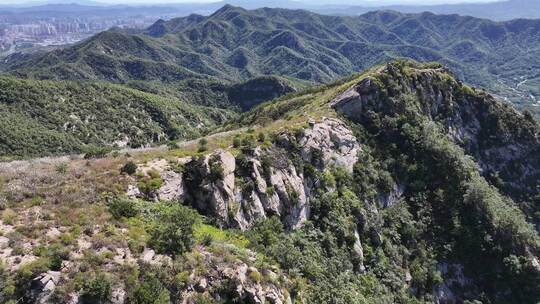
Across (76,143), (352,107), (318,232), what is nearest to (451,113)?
(352,107)

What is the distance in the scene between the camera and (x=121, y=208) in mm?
25547

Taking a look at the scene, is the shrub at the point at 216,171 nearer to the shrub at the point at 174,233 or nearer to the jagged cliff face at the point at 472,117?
the shrub at the point at 174,233

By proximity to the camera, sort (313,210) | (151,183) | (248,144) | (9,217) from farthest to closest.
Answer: (313,210)
(248,144)
(151,183)
(9,217)

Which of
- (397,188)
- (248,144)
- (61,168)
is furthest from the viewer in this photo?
(397,188)

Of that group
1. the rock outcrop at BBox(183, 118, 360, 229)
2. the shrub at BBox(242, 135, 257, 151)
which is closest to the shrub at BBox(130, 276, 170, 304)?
the rock outcrop at BBox(183, 118, 360, 229)

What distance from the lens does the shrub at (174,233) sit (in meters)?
23.3

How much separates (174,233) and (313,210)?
19.6 meters

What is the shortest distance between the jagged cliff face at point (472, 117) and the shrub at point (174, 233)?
1594 inches

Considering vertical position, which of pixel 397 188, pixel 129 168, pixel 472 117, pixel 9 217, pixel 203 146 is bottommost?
pixel 397 188

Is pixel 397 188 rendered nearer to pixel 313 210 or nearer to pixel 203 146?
pixel 313 210

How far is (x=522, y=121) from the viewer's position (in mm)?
75562

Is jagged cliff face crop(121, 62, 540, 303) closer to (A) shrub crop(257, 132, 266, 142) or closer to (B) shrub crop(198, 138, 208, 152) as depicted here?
(A) shrub crop(257, 132, 266, 142)

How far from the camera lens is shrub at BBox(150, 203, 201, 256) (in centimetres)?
2334

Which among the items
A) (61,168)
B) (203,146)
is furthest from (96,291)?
(203,146)
